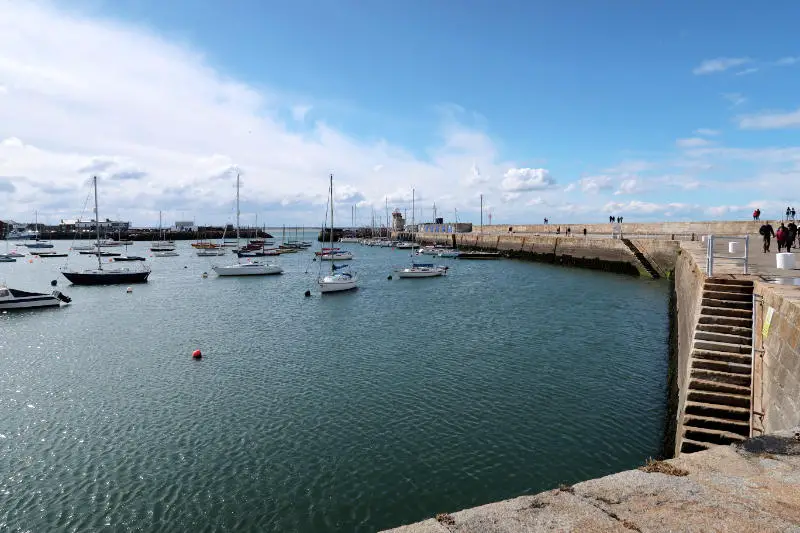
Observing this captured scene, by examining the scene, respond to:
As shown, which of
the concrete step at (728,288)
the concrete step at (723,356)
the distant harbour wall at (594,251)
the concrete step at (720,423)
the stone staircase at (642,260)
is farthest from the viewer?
the distant harbour wall at (594,251)

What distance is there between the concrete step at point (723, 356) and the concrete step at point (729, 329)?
1.93 ft

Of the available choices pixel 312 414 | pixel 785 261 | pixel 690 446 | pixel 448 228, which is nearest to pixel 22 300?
pixel 312 414

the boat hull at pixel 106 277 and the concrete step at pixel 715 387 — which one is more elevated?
the concrete step at pixel 715 387

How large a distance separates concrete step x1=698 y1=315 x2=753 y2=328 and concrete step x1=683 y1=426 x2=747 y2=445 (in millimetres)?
3361

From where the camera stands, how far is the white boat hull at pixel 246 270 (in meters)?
63.1

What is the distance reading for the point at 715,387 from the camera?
1099 cm

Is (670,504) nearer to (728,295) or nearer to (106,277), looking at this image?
(728,295)

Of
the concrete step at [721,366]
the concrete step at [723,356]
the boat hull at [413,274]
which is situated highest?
the concrete step at [723,356]

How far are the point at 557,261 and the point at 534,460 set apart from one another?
6454 centimetres

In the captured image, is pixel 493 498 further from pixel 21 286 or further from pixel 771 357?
pixel 21 286

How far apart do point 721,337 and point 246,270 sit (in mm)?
59250

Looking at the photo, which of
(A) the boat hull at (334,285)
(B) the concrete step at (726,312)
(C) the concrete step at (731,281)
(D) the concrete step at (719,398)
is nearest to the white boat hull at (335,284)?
(A) the boat hull at (334,285)

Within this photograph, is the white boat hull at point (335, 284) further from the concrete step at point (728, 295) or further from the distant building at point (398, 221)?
the distant building at point (398, 221)

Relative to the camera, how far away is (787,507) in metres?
5.37
